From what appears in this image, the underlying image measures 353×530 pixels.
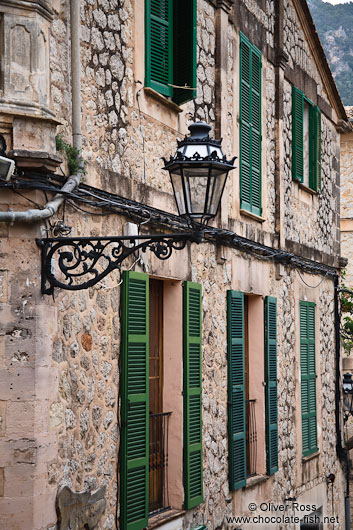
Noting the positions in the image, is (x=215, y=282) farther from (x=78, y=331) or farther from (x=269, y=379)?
(x=78, y=331)

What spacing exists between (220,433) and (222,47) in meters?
4.13

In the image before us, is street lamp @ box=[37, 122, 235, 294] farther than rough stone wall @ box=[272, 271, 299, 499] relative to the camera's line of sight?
No

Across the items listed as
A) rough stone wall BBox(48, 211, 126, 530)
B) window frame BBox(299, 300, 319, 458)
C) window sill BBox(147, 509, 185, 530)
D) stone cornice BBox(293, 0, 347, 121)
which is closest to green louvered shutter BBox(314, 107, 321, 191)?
stone cornice BBox(293, 0, 347, 121)

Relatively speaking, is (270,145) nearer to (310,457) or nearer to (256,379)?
(256,379)

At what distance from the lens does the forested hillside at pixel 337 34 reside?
71562 millimetres

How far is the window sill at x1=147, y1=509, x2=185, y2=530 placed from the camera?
8089 mm

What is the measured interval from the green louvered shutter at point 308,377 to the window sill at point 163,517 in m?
4.76

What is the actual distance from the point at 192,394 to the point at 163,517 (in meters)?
1.18

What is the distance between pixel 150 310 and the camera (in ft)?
28.9

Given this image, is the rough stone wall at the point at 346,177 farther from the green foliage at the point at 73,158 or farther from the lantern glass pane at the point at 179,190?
the lantern glass pane at the point at 179,190

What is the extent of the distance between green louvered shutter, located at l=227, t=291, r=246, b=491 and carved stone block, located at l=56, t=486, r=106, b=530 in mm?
3149

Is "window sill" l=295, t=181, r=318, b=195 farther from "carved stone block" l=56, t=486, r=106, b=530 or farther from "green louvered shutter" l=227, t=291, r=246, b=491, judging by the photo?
"carved stone block" l=56, t=486, r=106, b=530

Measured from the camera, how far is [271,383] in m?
11.5

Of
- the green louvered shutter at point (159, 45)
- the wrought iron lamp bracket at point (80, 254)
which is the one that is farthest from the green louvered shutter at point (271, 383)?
the wrought iron lamp bracket at point (80, 254)
